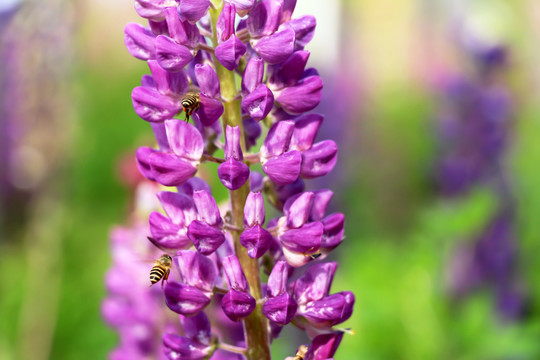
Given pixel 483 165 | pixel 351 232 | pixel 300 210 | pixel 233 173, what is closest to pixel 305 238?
pixel 300 210

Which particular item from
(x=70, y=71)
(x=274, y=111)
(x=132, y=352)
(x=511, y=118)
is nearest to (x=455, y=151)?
(x=511, y=118)

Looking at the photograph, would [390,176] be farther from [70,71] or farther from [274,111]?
[274,111]

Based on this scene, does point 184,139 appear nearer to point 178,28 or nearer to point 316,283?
point 178,28

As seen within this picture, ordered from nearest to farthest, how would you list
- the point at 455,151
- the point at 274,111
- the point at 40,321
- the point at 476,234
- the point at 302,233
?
the point at 302,233 → the point at 274,111 → the point at 40,321 → the point at 476,234 → the point at 455,151

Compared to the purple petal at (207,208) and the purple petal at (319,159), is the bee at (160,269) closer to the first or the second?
the purple petal at (207,208)

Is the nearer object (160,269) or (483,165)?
(160,269)
